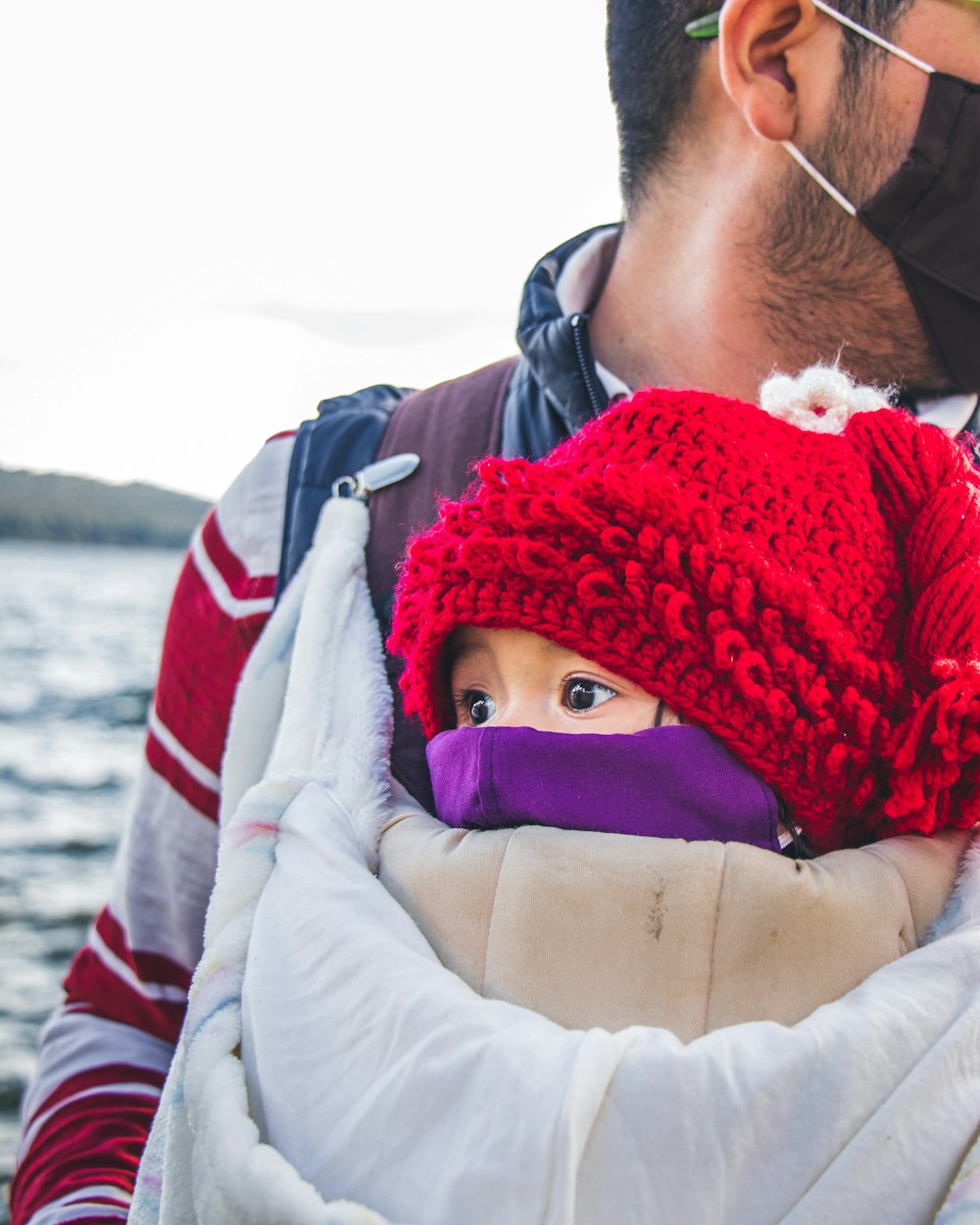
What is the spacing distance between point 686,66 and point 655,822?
5.07 feet

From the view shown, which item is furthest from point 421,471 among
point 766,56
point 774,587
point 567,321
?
point 766,56

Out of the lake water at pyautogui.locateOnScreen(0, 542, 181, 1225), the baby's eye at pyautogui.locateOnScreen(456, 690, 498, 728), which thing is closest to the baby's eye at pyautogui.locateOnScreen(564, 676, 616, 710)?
the baby's eye at pyautogui.locateOnScreen(456, 690, 498, 728)

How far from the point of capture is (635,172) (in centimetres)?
216

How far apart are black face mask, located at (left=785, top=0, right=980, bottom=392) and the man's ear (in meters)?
0.04

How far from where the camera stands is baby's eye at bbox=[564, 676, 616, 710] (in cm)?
128

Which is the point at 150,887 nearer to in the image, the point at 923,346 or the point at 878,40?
the point at 923,346

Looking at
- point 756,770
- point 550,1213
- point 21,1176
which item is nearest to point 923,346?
point 756,770

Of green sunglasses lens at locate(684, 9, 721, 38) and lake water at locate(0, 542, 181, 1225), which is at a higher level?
green sunglasses lens at locate(684, 9, 721, 38)

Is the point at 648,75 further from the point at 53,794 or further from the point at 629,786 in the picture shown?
the point at 53,794

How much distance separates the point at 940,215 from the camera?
176 centimetres

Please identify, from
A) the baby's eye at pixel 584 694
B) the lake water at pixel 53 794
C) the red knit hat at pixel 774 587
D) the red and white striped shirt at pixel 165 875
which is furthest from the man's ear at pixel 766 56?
the lake water at pixel 53 794

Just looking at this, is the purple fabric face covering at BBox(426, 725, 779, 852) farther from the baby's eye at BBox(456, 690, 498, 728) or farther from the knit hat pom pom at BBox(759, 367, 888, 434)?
the knit hat pom pom at BBox(759, 367, 888, 434)

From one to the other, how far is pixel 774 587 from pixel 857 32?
1.17 m

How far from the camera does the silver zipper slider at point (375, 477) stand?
1833 mm
